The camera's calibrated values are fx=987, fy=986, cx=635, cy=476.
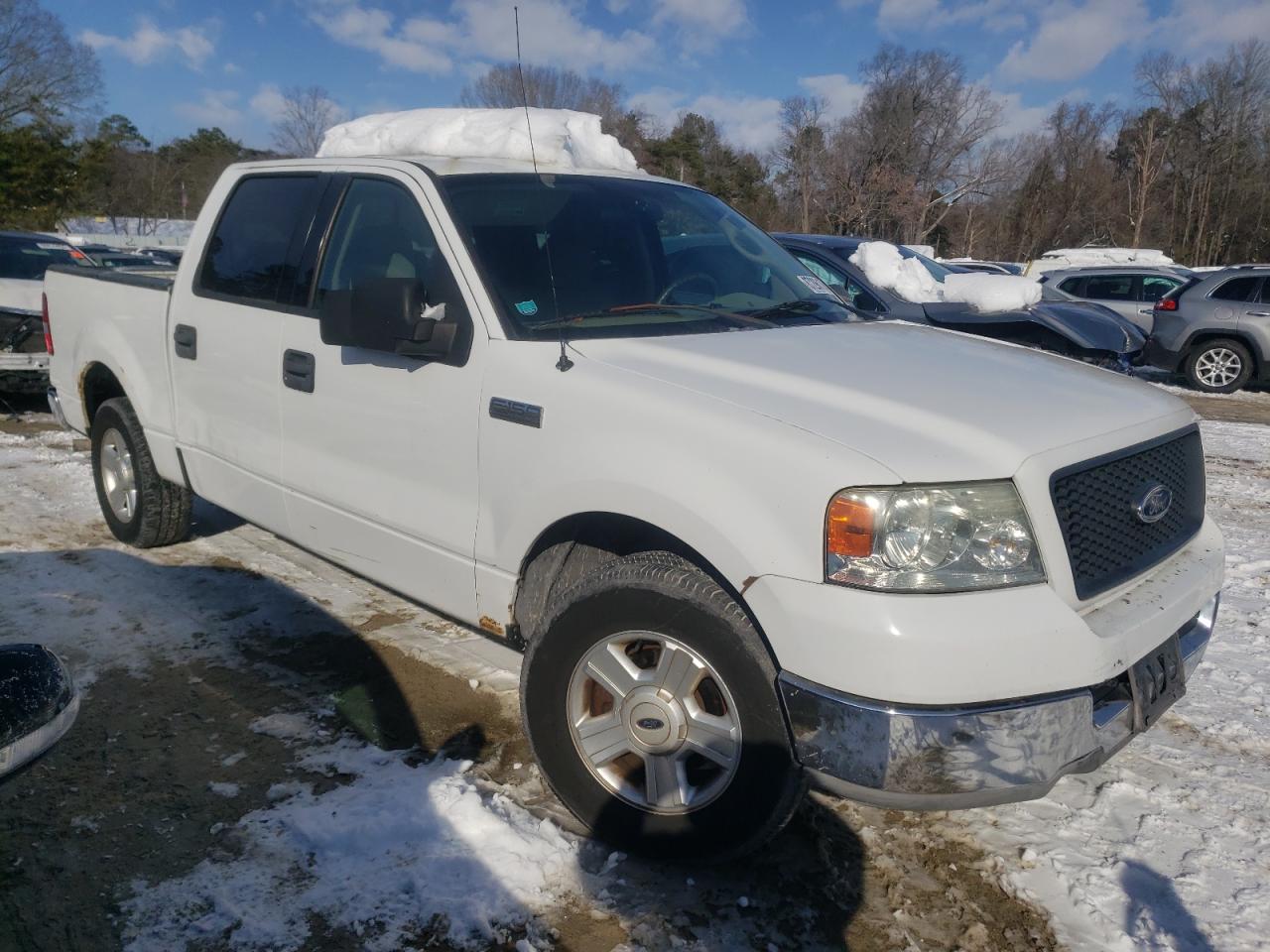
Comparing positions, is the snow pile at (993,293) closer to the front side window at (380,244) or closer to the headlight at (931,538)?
the front side window at (380,244)

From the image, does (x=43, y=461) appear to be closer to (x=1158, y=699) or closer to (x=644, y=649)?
(x=644, y=649)

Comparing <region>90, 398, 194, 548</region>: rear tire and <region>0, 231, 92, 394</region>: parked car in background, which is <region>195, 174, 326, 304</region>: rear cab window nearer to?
<region>90, 398, 194, 548</region>: rear tire

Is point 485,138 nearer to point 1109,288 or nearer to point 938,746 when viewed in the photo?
point 938,746

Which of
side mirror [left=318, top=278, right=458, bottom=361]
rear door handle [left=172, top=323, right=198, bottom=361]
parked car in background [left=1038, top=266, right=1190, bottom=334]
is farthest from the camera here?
parked car in background [left=1038, top=266, right=1190, bottom=334]

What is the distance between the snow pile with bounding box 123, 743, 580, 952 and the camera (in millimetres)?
2520

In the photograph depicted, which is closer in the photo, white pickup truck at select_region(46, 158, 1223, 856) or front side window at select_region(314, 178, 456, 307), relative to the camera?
white pickup truck at select_region(46, 158, 1223, 856)

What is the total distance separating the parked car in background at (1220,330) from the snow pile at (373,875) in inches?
526

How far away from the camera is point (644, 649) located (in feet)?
9.07

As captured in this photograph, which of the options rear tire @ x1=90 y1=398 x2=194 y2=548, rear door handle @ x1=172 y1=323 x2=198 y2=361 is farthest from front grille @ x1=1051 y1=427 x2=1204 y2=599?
rear tire @ x1=90 y1=398 x2=194 y2=548

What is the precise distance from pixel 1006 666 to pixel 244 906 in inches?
79.5

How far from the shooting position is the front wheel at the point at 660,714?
2.46 m

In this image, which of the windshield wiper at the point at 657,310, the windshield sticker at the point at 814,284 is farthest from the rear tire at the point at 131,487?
the windshield sticker at the point at 814,284

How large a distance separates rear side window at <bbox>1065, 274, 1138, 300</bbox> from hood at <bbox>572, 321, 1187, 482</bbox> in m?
14.2

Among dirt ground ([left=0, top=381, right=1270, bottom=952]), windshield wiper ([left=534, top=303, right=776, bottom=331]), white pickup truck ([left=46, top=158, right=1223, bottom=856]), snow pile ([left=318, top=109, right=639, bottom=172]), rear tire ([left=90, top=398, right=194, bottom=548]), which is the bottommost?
dirt ground ([left=0, top=381, right=1270, bottom=952])
